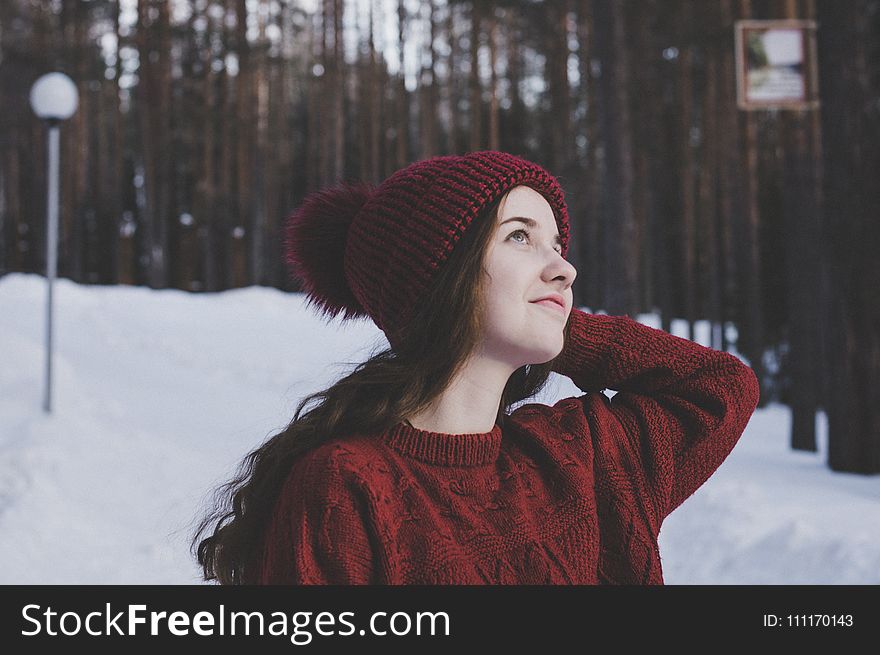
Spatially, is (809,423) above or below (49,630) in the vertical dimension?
below

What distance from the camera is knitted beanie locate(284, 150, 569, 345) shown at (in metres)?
1.79

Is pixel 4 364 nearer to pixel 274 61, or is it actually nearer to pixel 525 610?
pixel 525 610

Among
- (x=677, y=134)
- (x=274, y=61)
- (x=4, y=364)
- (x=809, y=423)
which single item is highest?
(x=274, y=61)

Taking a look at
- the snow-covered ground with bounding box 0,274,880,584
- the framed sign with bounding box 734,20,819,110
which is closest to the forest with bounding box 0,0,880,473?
the framed sign with bounding box 734,20,819,110

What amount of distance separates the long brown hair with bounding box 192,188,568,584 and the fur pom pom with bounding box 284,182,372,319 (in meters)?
0.29

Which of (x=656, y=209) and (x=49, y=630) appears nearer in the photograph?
(x=49, y=630)

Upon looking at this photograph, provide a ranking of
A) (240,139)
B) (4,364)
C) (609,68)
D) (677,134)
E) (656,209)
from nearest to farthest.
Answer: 1. (609,68)
2. (4,364)
3. (656,209)
4. (677,134)
5. (240,139)

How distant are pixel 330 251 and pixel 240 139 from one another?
850 inches

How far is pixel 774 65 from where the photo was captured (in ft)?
20.7

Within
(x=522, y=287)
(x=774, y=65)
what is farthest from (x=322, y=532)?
(x=774, y=65)

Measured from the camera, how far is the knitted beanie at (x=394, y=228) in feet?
5.86

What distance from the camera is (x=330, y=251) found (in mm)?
2062

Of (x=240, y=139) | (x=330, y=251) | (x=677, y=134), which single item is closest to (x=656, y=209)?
(x=677, y=134)

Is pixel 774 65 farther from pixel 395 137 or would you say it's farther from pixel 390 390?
pixel 395 137
